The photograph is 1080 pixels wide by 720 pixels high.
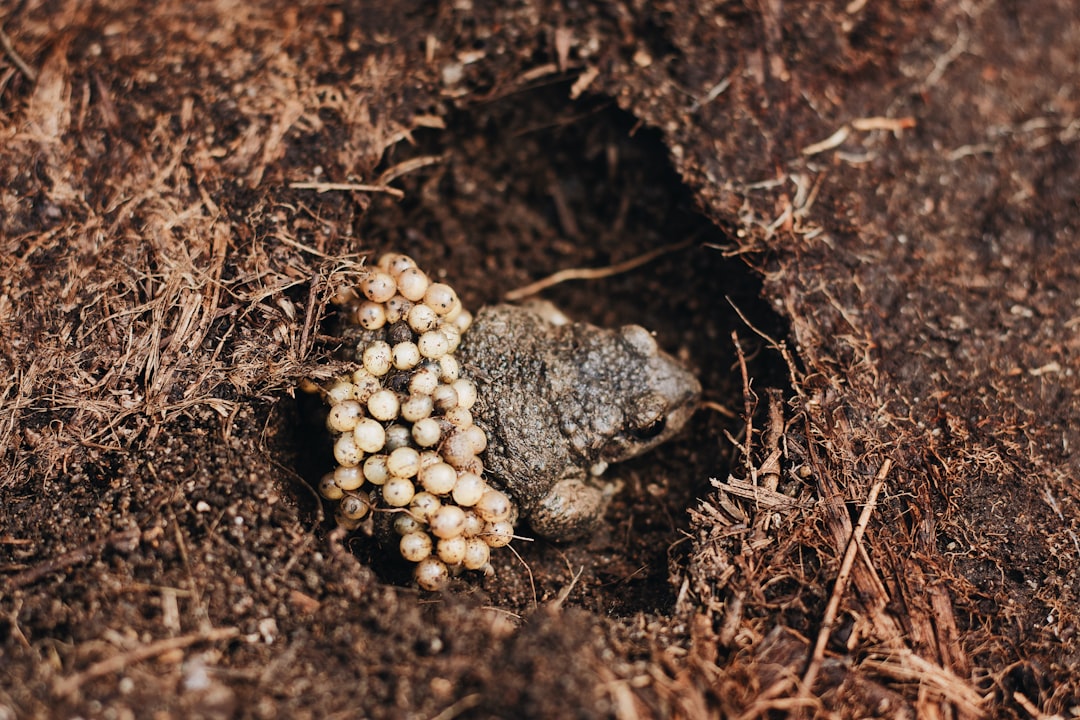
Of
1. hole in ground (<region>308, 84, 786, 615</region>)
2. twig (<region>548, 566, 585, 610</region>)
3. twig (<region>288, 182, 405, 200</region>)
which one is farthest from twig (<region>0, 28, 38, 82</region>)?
twig (<region>548, 566, 585, 610</region>)

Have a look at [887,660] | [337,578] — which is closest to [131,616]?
[337,578]

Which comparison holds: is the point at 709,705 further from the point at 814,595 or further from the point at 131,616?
the point at 131,616

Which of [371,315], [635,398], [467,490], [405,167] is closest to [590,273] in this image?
[635,398]

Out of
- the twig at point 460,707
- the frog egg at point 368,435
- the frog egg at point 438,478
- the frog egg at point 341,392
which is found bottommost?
the twig at point 460,707

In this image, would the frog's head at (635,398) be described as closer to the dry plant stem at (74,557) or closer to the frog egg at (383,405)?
the frog egg at (383,405)

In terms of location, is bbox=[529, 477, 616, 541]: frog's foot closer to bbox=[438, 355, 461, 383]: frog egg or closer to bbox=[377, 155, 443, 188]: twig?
bbox=[438, 355, 461, 383]: frog egg

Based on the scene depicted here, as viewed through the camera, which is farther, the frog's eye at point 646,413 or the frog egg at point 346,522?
the frog's eye at point 646,413

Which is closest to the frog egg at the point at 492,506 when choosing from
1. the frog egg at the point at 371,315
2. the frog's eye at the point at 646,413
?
the frog's eye at the point at 646,413
